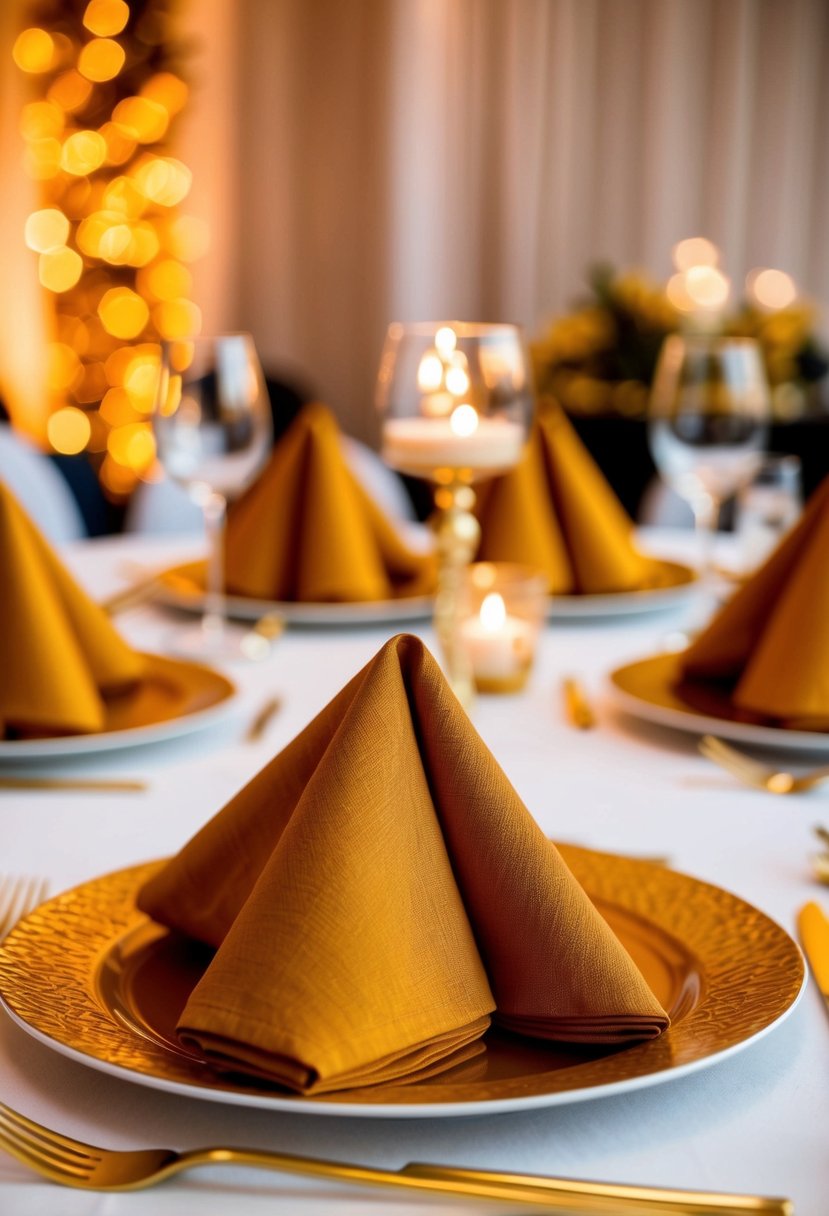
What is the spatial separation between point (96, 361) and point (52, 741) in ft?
14.7

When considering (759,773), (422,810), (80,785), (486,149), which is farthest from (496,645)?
(486,149)

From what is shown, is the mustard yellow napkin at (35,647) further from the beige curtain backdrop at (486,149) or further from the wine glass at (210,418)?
the beige curtain backdrop at (486,149)

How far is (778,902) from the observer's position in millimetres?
756

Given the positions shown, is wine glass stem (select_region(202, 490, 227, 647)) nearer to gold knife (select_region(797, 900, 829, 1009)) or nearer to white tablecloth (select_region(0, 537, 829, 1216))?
white tablecloth (select_region(0, 537, 829, 1216))

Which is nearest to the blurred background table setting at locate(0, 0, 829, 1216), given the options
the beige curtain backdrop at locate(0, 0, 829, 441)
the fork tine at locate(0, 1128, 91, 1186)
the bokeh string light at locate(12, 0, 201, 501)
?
the fork tine at locate(0, 1128, 91, 1186)

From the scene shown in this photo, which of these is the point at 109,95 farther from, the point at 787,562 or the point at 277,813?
the point at 277,813

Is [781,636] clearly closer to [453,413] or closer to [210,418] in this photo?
[453,413]

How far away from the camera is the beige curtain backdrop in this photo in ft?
14.8

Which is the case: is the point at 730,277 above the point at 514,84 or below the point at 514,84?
below

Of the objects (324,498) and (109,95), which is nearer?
(324,498)

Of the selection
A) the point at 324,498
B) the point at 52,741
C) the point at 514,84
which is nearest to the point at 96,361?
the point at 514,84

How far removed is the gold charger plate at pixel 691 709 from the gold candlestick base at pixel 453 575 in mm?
123

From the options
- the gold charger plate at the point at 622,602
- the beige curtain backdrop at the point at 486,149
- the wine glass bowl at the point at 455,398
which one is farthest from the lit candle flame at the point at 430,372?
the beige curtain backdrop at the point at 486,149

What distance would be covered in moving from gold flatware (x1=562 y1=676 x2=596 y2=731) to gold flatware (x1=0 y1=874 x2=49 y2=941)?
0.48m
